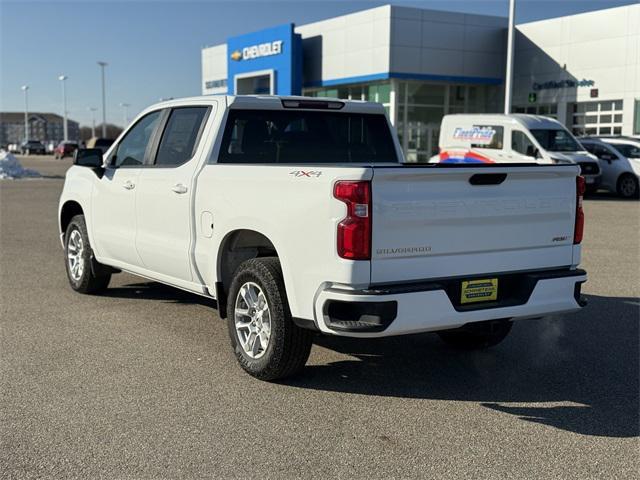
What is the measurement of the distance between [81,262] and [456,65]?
3021cm

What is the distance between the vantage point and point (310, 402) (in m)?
4.78

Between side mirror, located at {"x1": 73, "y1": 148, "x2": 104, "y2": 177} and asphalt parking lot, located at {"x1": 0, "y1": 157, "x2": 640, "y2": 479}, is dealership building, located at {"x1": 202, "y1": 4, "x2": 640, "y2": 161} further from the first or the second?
side mirror, located at {"x1": 73, "y1": 148, "x2": 104, "y2": 177}

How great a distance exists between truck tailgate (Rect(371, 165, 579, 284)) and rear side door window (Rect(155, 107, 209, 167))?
89.0 inches

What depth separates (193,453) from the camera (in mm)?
3965

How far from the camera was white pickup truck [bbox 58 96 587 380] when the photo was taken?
439 cm

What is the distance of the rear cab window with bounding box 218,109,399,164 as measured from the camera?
610 cm

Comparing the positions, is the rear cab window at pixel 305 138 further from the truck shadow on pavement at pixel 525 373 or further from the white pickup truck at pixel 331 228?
the truck shadow on pavement at pixel 525 373

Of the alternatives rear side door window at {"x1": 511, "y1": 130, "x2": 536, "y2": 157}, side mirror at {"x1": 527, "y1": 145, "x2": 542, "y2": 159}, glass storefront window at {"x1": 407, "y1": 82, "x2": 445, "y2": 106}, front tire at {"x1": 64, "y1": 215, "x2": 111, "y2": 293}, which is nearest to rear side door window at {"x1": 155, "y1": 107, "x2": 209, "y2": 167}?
front tire at {"x1": 64, "y1": 215, "x2": 111, "y2": 293}

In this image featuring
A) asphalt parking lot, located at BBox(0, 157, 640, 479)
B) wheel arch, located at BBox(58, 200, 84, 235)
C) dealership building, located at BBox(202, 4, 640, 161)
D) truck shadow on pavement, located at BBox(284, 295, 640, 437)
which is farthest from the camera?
dealership building, located at BBox(202, 4, 640, 161)

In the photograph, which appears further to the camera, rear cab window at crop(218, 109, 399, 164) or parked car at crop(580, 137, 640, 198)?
parked car at crop(580, 137, 640, 198)

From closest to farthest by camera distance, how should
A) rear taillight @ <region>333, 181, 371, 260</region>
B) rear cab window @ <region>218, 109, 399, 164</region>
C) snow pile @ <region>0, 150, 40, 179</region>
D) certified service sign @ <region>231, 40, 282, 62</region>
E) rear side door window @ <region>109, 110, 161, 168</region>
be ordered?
rear taillight @ <region>333, 181, 371, 260</region> → rear cab window @ <region>218, 109, 399, 164</region> → rear side door window @ <region>109, 110, 161, 168</region> → snow pile @ <region>0, 150, 40, 179</region> → certified service sign @ <region>231, 40, 282, 62</region>

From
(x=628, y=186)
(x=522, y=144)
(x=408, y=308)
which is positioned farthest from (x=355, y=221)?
(x=628, y=186)

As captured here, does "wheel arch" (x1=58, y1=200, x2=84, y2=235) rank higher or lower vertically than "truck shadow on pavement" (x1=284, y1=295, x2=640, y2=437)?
higher

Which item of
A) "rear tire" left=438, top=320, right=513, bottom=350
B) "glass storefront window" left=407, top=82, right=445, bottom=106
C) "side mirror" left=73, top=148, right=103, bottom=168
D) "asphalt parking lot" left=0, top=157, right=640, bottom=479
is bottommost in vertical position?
"asphalt parking lot" left=0, top=157, right=640, bottom=479
